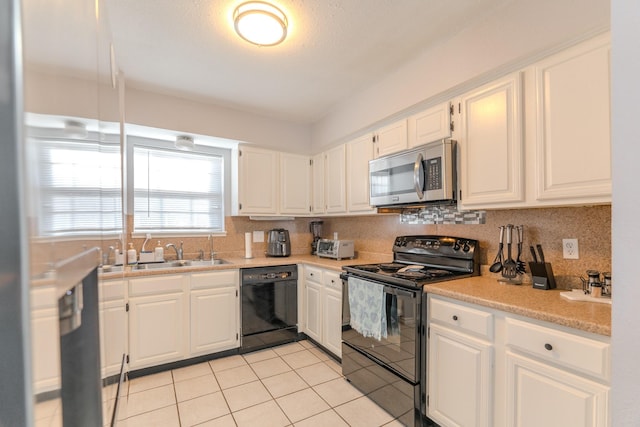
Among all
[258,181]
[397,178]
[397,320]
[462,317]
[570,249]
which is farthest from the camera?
[258,181]

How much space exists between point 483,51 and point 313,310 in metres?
2.59

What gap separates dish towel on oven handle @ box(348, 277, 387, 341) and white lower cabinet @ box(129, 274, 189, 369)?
5.02 ft

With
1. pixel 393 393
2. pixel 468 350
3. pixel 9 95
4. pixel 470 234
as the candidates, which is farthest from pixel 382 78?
pixel 9 95

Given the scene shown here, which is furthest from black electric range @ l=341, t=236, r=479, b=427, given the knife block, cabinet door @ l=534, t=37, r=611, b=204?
cabinet door @ l=534, t=37, r=611, b=204

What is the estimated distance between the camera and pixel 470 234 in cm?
224

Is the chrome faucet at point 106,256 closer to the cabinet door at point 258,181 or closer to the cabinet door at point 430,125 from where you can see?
the cabinet door at point 430,125

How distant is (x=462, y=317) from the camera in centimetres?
161

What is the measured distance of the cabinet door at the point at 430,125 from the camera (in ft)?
6.76

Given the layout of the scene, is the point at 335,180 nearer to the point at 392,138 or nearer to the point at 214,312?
the point at 392,138

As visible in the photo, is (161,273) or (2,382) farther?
(161,273)

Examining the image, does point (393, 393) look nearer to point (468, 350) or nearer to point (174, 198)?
point (468, 350)

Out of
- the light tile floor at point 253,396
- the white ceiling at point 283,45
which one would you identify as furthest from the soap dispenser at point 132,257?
the white ceiling at point 283,45

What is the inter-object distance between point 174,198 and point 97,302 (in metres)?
2.92

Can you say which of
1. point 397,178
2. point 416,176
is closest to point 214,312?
point 397,178
